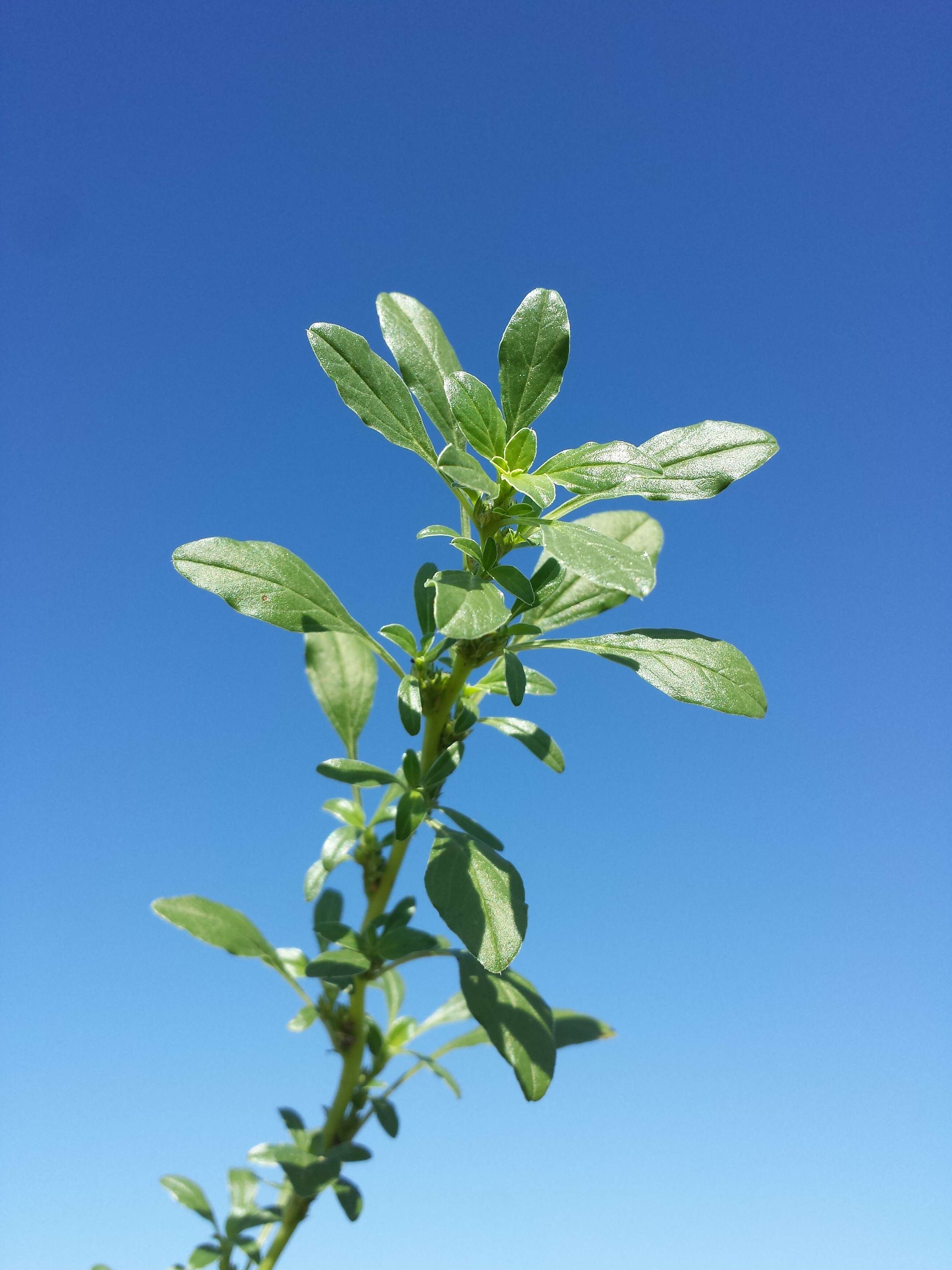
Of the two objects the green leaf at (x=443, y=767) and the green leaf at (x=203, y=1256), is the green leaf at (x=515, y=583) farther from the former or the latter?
the green leaf at (x=203, y=1256)

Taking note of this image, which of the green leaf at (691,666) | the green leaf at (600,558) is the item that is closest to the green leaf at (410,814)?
the green leaf at (691,666)

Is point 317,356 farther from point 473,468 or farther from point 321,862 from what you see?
point 321,862

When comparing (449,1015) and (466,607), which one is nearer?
(466,607)

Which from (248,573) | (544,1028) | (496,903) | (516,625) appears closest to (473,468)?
(516,625)

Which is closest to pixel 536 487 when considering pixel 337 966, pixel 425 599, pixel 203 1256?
pixel 425 599

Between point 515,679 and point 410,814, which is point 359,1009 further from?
point 515,679
